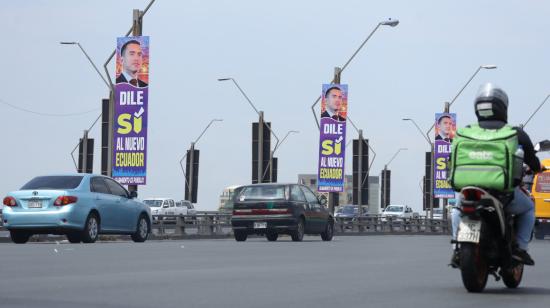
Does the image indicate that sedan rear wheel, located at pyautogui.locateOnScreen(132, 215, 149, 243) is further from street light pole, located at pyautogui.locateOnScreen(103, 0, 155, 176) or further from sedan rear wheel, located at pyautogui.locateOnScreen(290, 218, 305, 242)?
street light pole, located at pyautogui.locateOnScreen(103, 0, 155, 176)

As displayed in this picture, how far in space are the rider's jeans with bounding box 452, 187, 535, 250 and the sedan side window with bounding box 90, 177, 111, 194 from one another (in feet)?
55.1

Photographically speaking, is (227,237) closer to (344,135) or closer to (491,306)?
(344,135)

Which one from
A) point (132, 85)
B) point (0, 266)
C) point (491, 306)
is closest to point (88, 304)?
point (491, 306)

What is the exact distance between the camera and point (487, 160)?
12305 mm

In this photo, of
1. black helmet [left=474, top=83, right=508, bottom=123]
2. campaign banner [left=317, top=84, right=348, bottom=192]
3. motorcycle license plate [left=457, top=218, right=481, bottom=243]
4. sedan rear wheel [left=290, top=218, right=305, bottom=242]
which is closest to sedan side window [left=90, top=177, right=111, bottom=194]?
sedan rear wheel [left=290, top=218, right=305, bottom=242]

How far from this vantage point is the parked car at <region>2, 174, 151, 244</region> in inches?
1085

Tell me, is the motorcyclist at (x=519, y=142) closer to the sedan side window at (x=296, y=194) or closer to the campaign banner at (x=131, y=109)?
the sedan side window at (x=296, y=194)

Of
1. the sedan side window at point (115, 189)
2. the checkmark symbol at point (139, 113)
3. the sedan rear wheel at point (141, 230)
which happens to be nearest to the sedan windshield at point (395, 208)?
the checkmark symbol at point (139, 113)

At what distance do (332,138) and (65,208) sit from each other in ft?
88.9

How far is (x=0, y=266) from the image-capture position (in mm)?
16609

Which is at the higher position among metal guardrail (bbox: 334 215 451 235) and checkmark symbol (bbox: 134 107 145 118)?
checkmark symbol (bbox: 134 107 145 118)

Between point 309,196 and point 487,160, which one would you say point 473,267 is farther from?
point 309,196

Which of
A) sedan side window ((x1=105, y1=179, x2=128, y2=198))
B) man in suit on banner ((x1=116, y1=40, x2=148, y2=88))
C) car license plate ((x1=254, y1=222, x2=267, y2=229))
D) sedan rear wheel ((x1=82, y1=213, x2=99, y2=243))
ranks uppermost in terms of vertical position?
man in suit on banner ((x1=116, y1=40, x2=148, y2=88))

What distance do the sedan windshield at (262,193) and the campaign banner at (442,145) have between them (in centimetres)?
3087
